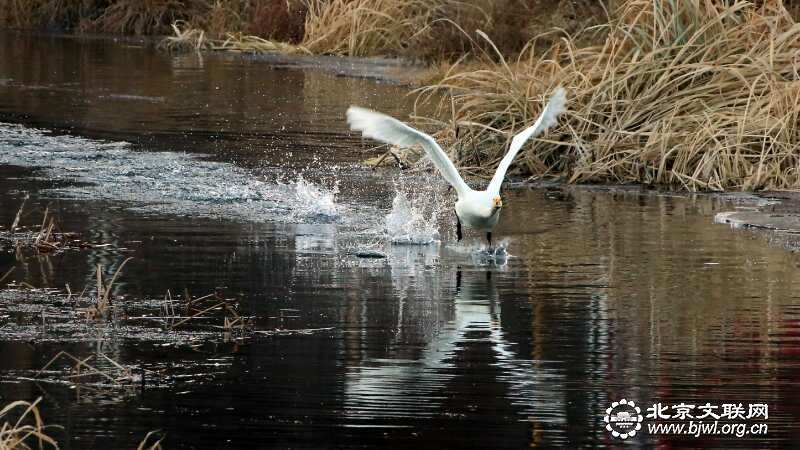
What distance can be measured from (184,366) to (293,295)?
197 cm

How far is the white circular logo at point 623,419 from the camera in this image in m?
7.25

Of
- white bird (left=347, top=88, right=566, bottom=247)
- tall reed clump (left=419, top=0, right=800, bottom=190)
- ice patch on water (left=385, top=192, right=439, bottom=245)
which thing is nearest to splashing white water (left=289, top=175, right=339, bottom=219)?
ice patch on water (left=385, top=192, right=439, bottom=245)

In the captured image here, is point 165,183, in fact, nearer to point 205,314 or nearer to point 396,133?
point 396,133

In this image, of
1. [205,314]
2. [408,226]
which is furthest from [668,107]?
[205,314]

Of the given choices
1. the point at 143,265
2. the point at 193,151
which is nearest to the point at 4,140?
the point at 193,151

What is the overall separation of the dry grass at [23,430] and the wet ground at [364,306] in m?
0.12

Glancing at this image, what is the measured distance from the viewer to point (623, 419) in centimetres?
741

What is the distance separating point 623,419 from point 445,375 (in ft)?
3.42

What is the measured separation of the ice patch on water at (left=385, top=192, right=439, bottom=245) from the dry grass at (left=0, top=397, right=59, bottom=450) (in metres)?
5.38

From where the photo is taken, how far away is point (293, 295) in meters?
10.1

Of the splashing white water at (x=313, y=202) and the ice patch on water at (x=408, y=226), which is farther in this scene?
the splashing white water at (x=313, y=202)

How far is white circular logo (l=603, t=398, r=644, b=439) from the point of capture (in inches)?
285

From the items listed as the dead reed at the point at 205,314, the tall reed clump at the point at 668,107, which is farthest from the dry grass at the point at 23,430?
the tall reed clump at the point at 668,107

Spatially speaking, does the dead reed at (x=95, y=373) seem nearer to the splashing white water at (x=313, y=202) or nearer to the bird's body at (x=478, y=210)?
the bird's body at (x=478, y=210)
